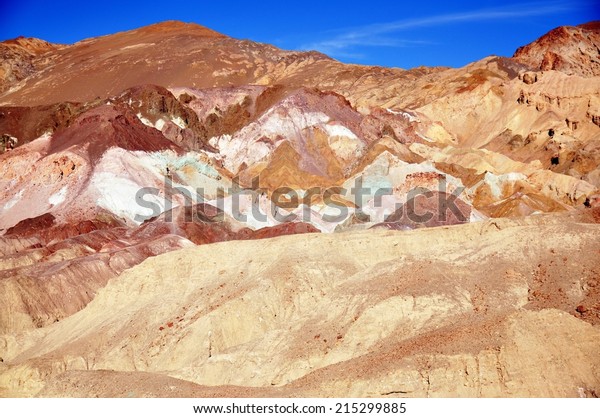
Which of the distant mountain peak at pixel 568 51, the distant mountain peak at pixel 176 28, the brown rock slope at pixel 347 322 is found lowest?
the brown rock slope at pixel 347 322

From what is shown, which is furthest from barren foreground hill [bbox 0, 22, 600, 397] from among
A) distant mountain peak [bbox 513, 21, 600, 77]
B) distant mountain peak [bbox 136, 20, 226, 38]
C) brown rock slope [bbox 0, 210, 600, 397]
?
distant mountain peak [bbox 136, 20, 226, 38]

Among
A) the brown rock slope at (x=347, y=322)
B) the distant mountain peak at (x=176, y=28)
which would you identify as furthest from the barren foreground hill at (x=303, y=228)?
the distant mountain peak at (x=176, y=28)

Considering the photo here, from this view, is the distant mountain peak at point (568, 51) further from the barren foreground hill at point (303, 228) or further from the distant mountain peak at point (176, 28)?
the distant mountain peak at point (176, 28)

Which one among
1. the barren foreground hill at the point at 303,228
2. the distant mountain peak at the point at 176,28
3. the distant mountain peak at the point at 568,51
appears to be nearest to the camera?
the barren foreground hill at the point at 303,228

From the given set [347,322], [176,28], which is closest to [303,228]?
[347,322]

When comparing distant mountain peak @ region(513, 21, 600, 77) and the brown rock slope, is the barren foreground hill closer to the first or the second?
the brown rock slope

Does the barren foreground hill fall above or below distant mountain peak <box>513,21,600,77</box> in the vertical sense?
below
